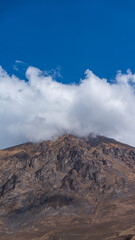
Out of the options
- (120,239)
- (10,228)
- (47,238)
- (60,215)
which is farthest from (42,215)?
(120,239)

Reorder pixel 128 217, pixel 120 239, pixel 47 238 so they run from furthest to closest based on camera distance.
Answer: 1. pixel 128 217
2. pixel 47 238
3. pixel 120 239

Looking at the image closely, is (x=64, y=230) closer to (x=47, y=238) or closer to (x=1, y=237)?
(x=47, y=238)

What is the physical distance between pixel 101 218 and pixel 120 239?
98726 mm

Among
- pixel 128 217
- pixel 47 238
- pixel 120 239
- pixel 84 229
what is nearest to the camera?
pixel 120 239


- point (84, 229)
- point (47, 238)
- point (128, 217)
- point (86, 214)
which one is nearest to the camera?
point (47, 238)

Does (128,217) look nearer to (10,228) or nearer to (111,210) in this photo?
(111,210)

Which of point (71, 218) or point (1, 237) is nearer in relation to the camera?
point (1, 237)

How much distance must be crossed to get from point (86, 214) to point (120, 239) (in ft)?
358

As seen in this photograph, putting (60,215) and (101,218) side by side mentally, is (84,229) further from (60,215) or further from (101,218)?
(60,215)

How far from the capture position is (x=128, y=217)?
18138 cm

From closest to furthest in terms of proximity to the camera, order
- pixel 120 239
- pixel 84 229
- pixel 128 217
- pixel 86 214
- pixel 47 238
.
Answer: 1. pixel 120 239
2. pixel 47 238
3. pixel 84 229
4. pixel 128 217
5. pixel 86 214

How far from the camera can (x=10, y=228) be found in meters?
183

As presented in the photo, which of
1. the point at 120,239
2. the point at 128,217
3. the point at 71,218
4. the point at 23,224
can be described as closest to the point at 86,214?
the point at 71,218

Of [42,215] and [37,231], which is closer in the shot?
[37,231]
